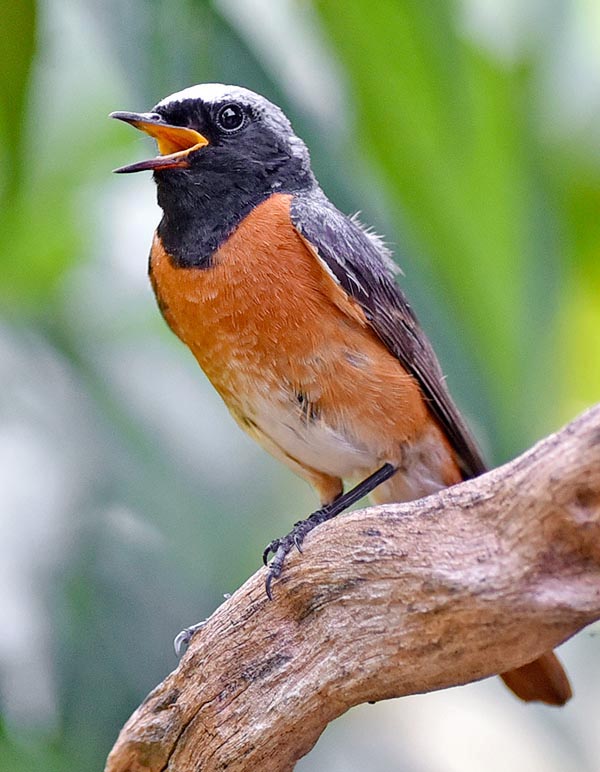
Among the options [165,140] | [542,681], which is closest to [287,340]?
[165,140]

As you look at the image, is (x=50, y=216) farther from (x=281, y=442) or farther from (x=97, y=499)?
(x=281, y=442)

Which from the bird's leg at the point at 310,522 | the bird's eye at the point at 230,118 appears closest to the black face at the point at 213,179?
the bird's eye at the point at 230,118

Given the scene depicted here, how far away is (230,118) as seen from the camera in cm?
347

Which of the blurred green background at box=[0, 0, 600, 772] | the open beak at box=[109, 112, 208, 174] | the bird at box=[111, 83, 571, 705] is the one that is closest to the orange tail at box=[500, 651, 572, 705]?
the bird at box=[111, 83, 571, 705]

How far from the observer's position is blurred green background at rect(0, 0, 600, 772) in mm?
3412

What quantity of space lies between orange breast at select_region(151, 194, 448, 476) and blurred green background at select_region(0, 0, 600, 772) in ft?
0.77

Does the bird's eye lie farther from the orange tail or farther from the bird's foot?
the orange tail

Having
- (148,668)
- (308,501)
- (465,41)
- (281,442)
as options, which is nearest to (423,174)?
(465,41)

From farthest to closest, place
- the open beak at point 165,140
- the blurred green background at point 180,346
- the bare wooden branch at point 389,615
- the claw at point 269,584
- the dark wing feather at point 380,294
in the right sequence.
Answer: the blurred green background at point 180,346, the dark wing feather at point 380,294, the open beak at point 165,140, the claw at point 269,584, the bare wooden branch at point 389,615

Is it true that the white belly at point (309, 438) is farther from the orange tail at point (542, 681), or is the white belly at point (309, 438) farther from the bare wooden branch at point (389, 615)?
the orange tail at point (542, 681)

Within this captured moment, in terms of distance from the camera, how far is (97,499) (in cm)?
416

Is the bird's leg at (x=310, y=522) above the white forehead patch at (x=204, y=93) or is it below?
below

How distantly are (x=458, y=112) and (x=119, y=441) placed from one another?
67.6 inches

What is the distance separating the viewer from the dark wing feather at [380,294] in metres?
3.27
